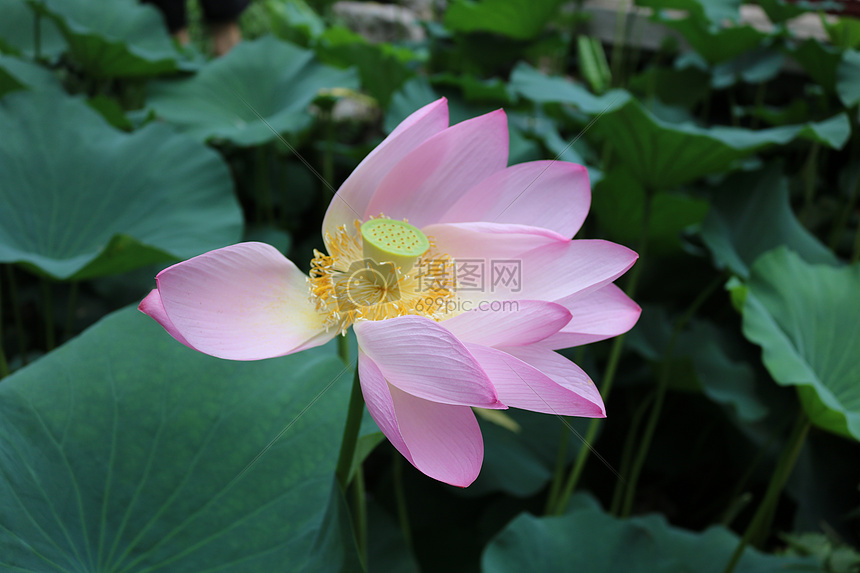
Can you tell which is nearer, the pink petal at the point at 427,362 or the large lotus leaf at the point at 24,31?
the pink petal at the point at 427,362

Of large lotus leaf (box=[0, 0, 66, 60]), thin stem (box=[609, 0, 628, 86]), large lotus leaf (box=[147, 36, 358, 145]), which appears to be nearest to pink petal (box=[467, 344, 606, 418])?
large lotus leaf (box=[147, 36, 358, 145])

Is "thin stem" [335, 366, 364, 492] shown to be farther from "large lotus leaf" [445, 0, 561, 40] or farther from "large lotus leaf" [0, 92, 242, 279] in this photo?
"large lotus leaf" [445, 0, 561, 40]

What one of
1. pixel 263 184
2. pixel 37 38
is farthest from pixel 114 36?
pixel 263 184

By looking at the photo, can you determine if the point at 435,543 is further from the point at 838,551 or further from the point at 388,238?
the point at 388,238

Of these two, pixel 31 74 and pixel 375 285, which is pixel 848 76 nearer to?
pixel 375 285

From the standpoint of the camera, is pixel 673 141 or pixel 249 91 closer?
pixel 673 141

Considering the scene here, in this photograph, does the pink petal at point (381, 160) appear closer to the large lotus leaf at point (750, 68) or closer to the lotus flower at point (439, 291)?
the lotus flower at point (439, 291)

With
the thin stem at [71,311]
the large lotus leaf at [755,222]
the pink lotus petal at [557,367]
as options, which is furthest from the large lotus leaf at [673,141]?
the thin stem at [71,311]
